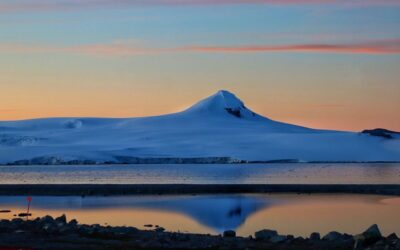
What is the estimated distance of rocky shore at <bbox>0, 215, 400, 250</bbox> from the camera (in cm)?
1792

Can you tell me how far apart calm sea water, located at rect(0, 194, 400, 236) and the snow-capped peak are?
375 feet

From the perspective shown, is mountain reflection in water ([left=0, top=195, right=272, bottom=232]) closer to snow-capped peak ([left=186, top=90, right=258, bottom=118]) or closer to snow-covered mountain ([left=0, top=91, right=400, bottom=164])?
snow-covered mountain ([left=0, top=91, right=400, bottom=164])

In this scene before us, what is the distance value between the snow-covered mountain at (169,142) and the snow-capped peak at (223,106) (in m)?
7.33

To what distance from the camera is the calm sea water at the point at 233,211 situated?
82.9 feet

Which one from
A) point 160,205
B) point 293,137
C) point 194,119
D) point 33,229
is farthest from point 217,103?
point 33,229

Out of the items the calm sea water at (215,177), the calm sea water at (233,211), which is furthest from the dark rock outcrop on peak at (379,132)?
the calm sea water at (233,211)

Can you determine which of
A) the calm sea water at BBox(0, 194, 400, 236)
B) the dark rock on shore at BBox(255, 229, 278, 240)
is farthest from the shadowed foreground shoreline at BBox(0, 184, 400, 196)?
the dark rock on shore at BBox(255, 229, 278, 240)

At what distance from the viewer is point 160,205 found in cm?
3466

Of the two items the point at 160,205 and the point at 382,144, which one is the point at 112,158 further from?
the point at 160,205

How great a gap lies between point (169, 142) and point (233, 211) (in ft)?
307

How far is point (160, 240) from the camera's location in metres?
18.6

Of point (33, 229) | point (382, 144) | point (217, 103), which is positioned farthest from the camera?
point (217, 103)

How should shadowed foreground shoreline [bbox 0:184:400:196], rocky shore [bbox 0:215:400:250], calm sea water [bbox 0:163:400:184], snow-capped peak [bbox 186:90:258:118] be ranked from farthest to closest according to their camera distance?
snow-capped peak [bbox 186:90:258:118] → calm sea water [bbox 0:163:400:184] → shadowed foreground shoreline [bbox 0:184:400:196] → rocky shore [bbox 0:215:400:250]

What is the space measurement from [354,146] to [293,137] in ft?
30.6
